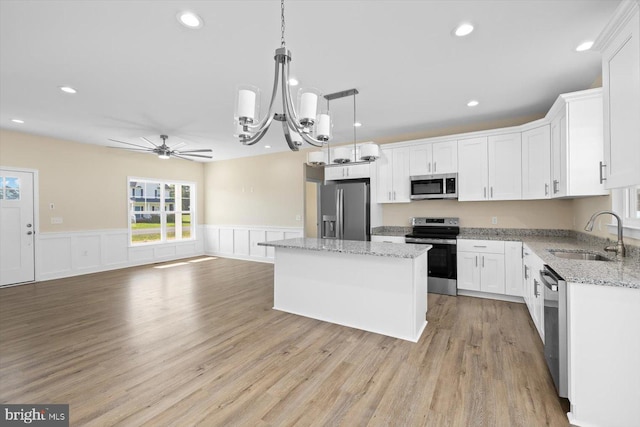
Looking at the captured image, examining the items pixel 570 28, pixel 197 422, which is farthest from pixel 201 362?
pixel 570 28

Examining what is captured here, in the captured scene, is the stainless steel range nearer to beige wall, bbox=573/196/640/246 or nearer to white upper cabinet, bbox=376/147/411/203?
white upper cabinet, bbox=376/147/411/203

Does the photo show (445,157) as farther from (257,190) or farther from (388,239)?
(257,190)

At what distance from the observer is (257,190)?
749 centimetres

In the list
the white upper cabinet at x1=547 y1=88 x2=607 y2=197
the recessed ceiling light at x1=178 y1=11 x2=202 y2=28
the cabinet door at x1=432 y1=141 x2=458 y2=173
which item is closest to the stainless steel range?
the cabinet door at x1=432 y1=141 x2=458 y2=173

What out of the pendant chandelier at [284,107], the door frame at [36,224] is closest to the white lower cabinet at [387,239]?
the pendant chandelier at [284,107]

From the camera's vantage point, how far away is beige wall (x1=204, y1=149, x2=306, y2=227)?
6855mm

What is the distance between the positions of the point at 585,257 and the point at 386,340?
2.01m

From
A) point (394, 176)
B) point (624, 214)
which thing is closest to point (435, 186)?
point (394, 176)

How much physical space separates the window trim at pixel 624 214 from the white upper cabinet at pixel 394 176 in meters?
2.56

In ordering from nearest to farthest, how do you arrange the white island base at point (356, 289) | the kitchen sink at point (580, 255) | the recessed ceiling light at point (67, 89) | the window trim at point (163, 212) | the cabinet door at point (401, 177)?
the kitchen sink at point (580, 255), the white island base at point (356, 289), the recessed ceiling light at point (67, 89), the cabinet door at point (401, 177), the window trim at point (163, 212)

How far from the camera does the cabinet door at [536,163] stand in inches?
150

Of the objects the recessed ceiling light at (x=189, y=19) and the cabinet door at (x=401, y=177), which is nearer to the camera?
the recessed ceiling light at (x=189, y=19)

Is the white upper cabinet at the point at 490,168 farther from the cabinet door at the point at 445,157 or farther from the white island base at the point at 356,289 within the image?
the white island base at the point at 356,289

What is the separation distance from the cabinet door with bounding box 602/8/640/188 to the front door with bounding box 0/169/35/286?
801cm
